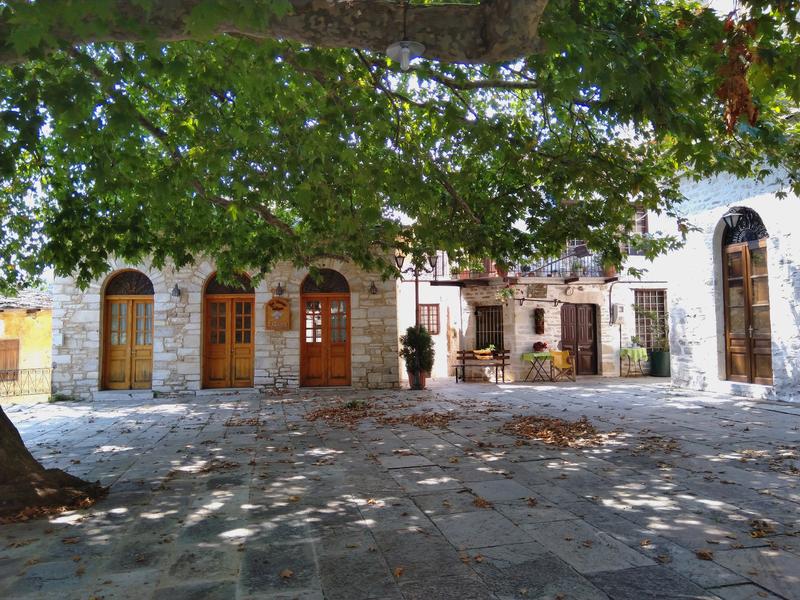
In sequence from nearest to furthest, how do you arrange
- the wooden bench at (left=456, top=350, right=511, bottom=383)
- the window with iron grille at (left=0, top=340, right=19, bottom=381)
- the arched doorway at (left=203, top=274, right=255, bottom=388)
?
the arched doorway at (left=203, top=274, right=255, bottom=388) < the wooden bench at (left=456, top=350, right=511, bottom=383) < the window with iron grille at (left=0, top=340, right=19, bottom=381)

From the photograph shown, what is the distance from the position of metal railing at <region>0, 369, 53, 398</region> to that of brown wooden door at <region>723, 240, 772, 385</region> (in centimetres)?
1610

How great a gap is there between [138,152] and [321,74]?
9.31ft

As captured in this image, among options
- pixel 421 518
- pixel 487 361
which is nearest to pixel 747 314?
pixel 487 361

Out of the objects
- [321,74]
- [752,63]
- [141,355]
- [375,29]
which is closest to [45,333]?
[141,355]

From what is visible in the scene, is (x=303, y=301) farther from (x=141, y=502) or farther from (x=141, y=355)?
(x=141, y=502)

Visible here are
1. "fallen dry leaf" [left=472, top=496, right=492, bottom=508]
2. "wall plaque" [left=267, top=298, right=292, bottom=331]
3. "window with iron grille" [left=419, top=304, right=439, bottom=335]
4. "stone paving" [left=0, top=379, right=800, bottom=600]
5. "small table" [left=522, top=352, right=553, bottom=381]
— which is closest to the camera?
"stone paving" [left=0, top=379, right=800, bottom=600]

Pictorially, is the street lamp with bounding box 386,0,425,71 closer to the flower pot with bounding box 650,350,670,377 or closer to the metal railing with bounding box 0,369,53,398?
the metal railing with bounding box 0,369,53,398

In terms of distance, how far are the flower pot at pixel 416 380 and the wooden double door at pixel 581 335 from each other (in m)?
5.60

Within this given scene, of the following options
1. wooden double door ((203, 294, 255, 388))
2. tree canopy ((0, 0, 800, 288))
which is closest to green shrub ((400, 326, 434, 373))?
wooden double door ((203, 294, 255, 388))

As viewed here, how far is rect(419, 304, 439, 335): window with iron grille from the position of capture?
19.7m

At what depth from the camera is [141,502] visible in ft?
14.7

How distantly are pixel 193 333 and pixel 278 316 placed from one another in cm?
201

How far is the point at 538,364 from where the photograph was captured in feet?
53.1

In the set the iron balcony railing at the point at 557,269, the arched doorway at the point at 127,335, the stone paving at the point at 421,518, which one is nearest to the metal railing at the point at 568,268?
the iron balcony railing at the point at 557,269
